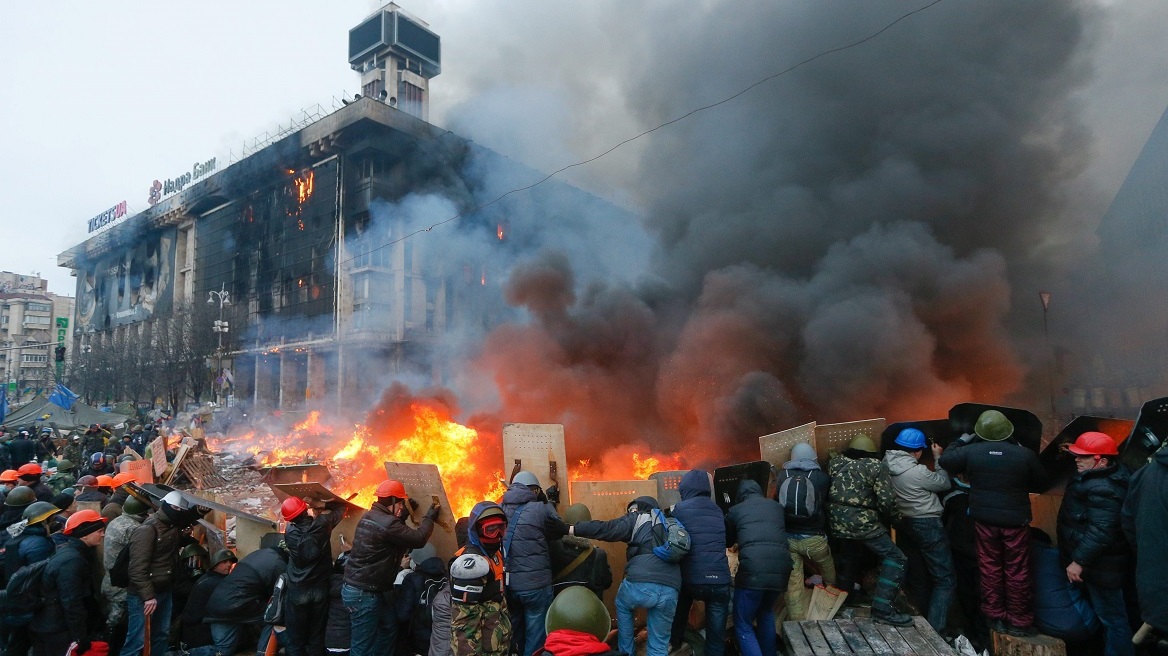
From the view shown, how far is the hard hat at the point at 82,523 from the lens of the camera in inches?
197

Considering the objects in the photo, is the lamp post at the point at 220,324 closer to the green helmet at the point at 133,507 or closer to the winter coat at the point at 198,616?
the green helmet at the point at 133,507

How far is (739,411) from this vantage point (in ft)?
33.4

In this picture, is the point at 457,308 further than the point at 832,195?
Yes

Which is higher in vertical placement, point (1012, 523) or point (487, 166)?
point (487, 166)

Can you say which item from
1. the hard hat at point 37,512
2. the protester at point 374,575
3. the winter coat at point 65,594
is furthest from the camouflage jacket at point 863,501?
the hard hat at point 37,512

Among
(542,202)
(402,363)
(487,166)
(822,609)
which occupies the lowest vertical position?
(822,609)

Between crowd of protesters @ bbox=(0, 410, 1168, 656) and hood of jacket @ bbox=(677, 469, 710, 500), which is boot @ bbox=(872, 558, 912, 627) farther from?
hood of jacket @ bbox=(677, 469, 710, 500)

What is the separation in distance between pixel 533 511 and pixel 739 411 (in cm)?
625

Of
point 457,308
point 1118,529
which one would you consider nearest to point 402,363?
point 457,308

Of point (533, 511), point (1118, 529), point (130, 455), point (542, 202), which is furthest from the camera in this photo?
point (542, 202)

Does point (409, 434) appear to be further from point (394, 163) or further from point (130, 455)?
point (394, 163)

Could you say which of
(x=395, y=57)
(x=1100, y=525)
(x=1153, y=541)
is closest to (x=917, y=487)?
(x=1100, y=525)

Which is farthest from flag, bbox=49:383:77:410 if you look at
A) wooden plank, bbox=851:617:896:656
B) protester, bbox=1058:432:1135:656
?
protester, bbox=1058:432:1135:656

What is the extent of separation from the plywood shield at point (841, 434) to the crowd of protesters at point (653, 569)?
0.73 feet
